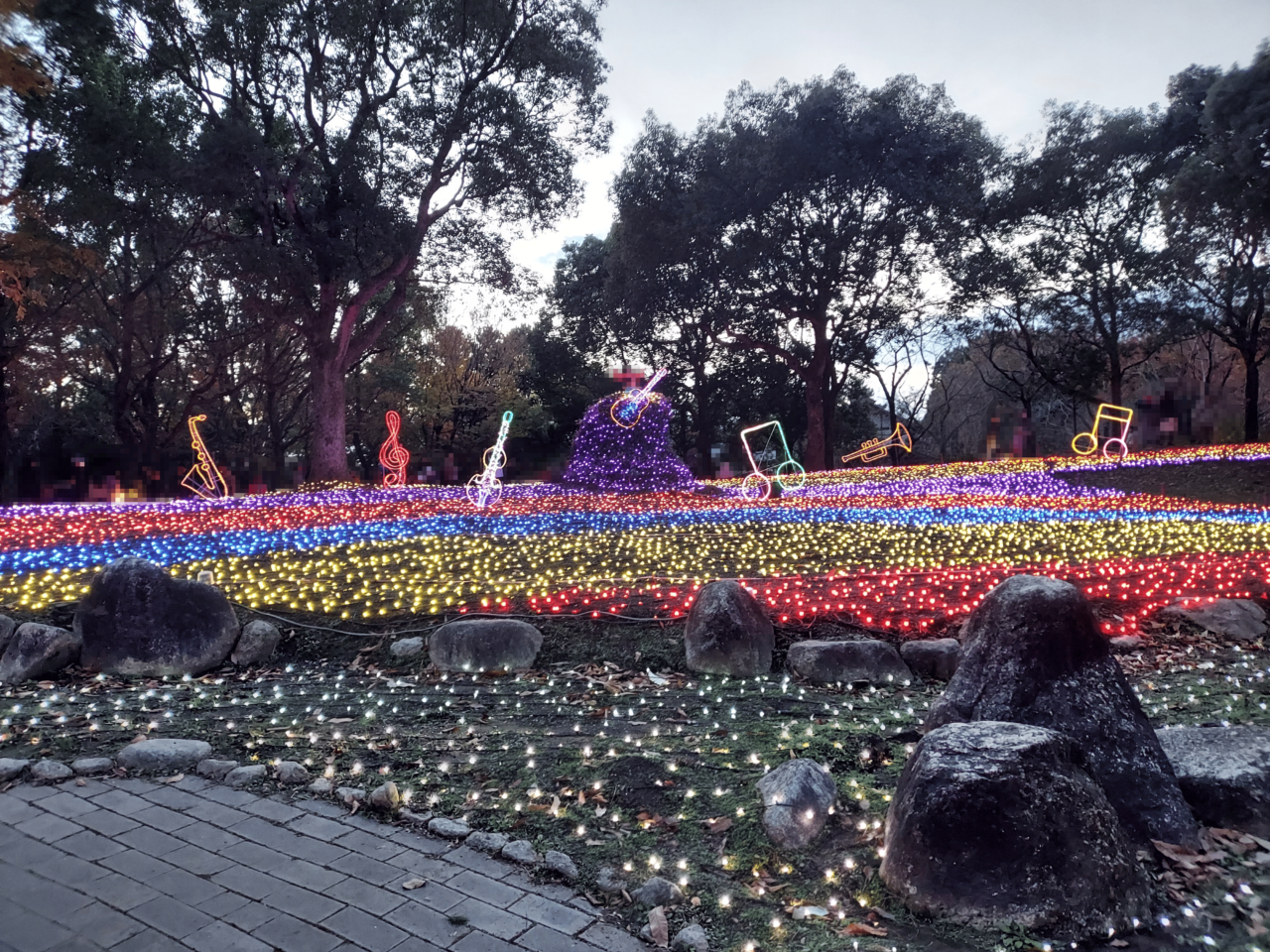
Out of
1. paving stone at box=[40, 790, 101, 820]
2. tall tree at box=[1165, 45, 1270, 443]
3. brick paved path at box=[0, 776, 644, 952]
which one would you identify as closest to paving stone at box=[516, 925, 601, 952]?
brick paved path at box=[0, 776, 644, 952]

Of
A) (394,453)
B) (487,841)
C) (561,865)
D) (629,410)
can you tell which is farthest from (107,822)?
(394,453)

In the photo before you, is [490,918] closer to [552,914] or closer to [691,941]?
[552,914]

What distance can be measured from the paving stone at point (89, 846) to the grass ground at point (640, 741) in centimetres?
78

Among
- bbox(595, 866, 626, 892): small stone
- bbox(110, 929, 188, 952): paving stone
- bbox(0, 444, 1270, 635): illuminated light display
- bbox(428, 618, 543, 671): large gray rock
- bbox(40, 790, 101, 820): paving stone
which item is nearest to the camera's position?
bbox(110, 929, 188, 952): paving stone

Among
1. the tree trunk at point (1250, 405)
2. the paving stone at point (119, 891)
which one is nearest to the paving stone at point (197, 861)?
the paving stone at point (119, 891)

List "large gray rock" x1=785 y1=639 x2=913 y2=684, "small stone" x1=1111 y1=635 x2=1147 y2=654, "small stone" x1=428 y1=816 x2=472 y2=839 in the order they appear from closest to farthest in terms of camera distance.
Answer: "small stone" x1=428 y1=816 x2=472 y2=839
"large gray rock" x1=785 y1=639 x2=913 y2=684
"small stone" x1=1111 y1=635 x2=1147 y2=654

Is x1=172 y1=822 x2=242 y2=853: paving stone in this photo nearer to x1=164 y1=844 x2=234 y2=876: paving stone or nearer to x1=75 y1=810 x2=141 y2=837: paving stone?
x1=164 y1=844 x2=234 y2=876: paving stone

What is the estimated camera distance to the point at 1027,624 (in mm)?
3363

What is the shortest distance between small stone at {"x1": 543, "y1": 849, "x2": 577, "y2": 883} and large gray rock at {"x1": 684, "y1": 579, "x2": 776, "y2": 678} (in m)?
2.67

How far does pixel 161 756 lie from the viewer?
3861 mm

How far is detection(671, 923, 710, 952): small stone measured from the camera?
246cm

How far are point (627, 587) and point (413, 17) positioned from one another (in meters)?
18.7

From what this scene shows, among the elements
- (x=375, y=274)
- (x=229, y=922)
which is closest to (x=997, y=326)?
(x=375, y=274)

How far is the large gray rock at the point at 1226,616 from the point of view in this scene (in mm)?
6492
